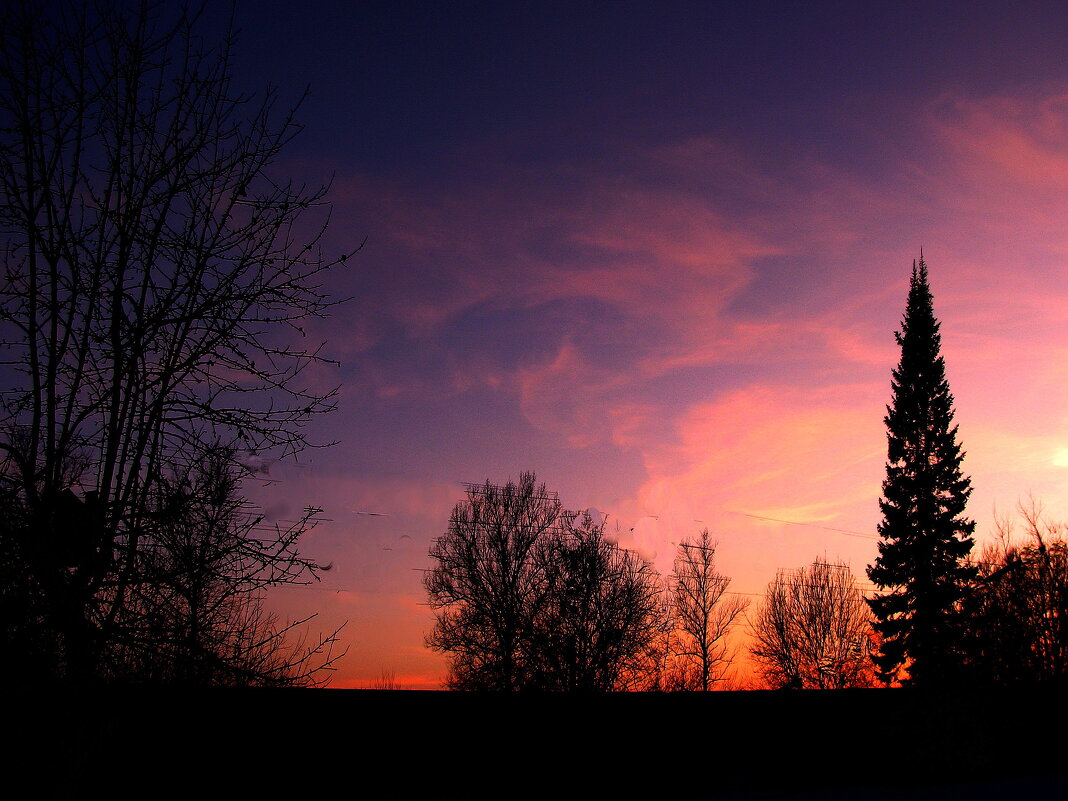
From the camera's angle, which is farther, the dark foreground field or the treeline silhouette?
the treeline silhouette

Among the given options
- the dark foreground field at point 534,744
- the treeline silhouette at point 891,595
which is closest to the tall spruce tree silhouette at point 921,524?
the treeline silhouette at point 891,595

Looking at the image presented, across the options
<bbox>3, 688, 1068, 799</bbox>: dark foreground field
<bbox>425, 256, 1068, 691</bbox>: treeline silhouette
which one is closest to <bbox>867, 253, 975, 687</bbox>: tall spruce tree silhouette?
<bbox>425, 256, 1068, 691</bbox>: treeline silhouette

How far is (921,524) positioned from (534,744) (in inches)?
1398

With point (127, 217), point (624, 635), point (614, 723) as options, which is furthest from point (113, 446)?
point (624, 635)

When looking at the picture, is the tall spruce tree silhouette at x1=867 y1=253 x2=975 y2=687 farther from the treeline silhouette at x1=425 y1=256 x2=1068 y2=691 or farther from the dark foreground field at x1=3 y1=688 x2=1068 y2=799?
the dark foreground field at x1=3 y1=688 x2=1068 y2=799

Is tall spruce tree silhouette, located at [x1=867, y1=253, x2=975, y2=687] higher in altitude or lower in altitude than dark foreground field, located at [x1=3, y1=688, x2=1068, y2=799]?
higher

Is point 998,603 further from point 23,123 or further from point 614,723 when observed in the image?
point 23,123

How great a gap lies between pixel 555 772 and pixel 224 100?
27.6ft

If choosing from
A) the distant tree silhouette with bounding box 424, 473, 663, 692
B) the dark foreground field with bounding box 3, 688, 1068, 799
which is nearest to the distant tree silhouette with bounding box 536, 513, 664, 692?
the distant tree silhouette with bounding box 424, 473, 663, 692

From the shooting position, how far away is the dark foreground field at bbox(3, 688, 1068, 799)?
17.8ft

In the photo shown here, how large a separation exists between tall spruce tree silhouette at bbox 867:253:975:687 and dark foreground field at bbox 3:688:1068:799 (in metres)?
23.1

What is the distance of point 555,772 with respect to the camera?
993cm

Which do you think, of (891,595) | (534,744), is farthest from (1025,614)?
(534,744)

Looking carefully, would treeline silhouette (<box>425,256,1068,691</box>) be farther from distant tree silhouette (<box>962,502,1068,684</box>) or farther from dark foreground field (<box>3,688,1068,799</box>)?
dark foreground field (<box>3,688,1068,799</box>)
